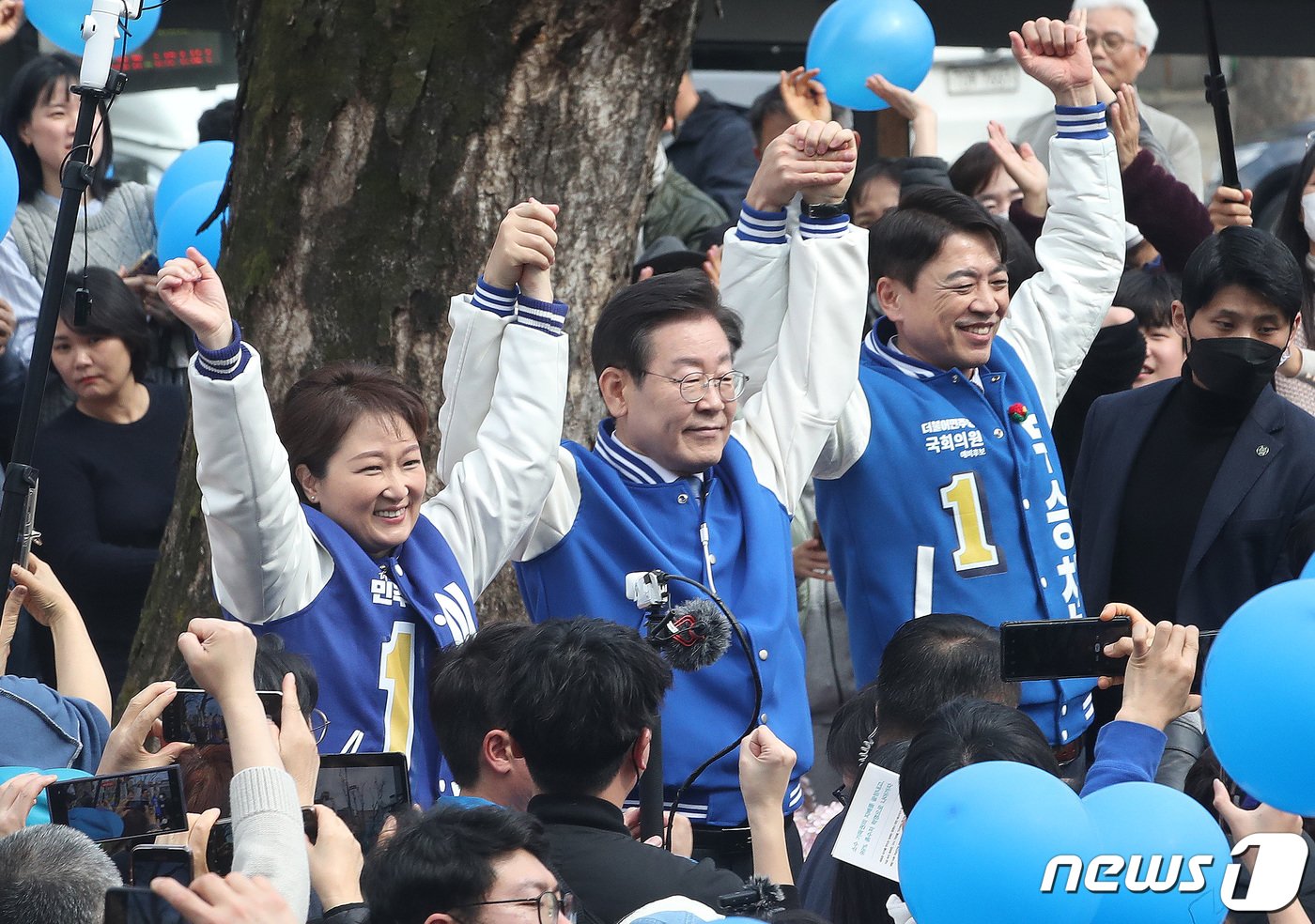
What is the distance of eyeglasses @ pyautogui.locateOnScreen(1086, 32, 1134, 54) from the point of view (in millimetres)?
6875

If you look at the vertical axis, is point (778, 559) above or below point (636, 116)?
below

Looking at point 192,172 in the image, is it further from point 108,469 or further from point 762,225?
point 762,225

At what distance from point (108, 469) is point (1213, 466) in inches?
131

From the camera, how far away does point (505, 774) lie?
332 centimetres

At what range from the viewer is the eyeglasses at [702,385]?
420cm

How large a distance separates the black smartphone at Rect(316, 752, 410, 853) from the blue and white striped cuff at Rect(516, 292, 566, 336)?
4.19 feet

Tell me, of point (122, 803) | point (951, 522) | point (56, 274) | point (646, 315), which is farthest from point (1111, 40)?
point (122, 803)

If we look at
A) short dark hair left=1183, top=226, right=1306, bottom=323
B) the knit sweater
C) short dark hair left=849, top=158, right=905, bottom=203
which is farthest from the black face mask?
the knit sweater

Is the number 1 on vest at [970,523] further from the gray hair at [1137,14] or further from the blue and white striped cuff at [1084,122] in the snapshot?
the gray hair at [1137,14]

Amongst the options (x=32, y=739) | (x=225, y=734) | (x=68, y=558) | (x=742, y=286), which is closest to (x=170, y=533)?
(x=68, y=558)

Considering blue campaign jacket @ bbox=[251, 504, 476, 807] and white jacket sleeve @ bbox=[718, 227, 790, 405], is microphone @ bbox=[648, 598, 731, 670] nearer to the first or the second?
blue campaign jacket @ bbox=[251, 504, 476, 807]

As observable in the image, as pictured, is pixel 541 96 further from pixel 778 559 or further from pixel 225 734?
pixel 225 734

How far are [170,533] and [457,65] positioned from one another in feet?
4.91

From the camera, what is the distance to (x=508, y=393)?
4102 millimetres
